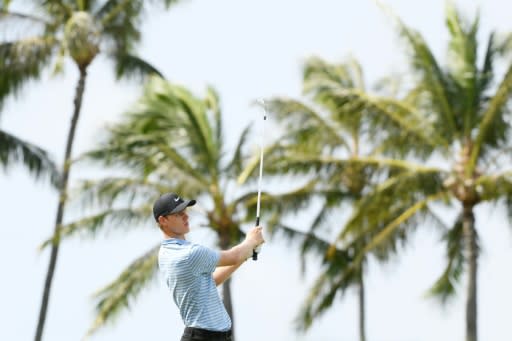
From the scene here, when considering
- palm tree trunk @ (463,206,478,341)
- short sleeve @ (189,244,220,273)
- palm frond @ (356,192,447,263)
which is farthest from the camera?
palm frond @ (356,192,447,263)

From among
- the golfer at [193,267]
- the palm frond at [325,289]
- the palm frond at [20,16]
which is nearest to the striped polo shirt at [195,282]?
the golfer at [193,267]

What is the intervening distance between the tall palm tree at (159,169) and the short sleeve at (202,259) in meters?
16.0

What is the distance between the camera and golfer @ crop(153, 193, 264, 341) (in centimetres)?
581

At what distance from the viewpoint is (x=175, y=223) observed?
5.88m

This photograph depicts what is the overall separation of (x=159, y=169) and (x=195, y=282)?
54.4 ft

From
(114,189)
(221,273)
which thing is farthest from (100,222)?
(221,273)

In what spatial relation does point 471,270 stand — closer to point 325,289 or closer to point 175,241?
point 325,289

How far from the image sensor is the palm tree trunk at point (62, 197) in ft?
76.8

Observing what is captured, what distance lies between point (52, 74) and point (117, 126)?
2.85 metres

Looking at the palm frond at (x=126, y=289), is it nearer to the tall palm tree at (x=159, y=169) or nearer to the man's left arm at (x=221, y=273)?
the tall palm tree at (x=159, y=169)

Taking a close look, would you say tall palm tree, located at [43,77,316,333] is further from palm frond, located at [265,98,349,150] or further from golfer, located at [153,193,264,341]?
golfer, located at [153,193,264,341]

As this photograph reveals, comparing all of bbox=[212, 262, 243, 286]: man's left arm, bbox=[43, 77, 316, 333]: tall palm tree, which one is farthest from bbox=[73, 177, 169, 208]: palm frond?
bbox=[212, 262, 243, 286]: man's left arm

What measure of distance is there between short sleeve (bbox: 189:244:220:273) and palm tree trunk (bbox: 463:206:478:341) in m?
16.0

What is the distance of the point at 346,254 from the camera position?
2466cm
